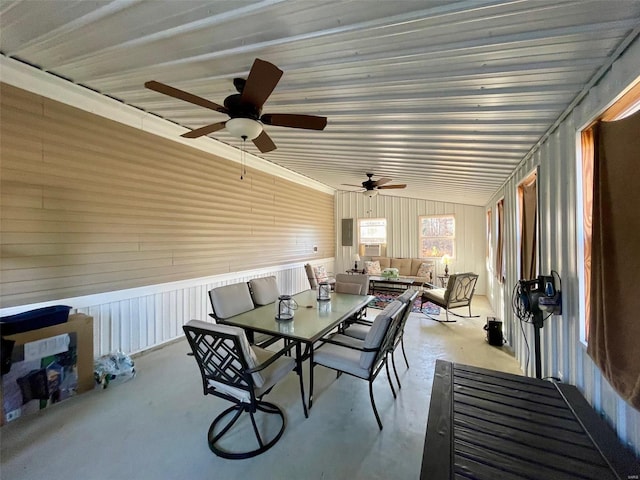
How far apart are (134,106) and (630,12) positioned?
13.5 feet

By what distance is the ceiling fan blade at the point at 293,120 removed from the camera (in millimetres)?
2109

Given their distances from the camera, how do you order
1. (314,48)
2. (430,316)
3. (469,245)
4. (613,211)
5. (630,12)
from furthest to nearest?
(469,245) → (430,316) → (314,48) → (613,211) → (630,12)

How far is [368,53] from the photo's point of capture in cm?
166

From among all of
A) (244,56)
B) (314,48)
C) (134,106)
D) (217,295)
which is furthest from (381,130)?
(134,106)

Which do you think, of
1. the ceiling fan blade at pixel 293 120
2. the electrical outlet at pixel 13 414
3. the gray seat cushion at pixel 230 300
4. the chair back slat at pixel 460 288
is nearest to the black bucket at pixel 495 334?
the chair back slat at pixel 460 288

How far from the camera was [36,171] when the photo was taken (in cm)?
242

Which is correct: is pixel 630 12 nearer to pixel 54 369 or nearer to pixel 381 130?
pixel 381 130

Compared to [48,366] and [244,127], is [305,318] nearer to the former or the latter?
[244,127]

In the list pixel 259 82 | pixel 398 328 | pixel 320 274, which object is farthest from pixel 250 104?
pixel 320 274

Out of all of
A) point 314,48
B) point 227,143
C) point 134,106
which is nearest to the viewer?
point 314,48

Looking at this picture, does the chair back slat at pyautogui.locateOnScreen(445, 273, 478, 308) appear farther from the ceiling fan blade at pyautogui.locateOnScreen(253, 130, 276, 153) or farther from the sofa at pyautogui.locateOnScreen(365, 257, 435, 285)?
the ceiling fan blade at pyautogui.locateOnScreen(253, 130, 276, 153)

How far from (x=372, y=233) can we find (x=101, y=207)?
680cm

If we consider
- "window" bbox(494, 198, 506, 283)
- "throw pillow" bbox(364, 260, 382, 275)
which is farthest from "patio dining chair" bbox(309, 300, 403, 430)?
"throw pillow" bbox(364, 260, 382, 275)

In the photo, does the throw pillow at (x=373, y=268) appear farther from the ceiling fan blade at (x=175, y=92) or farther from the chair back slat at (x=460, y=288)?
the ceiling fan blade at (x=175, y=92)
